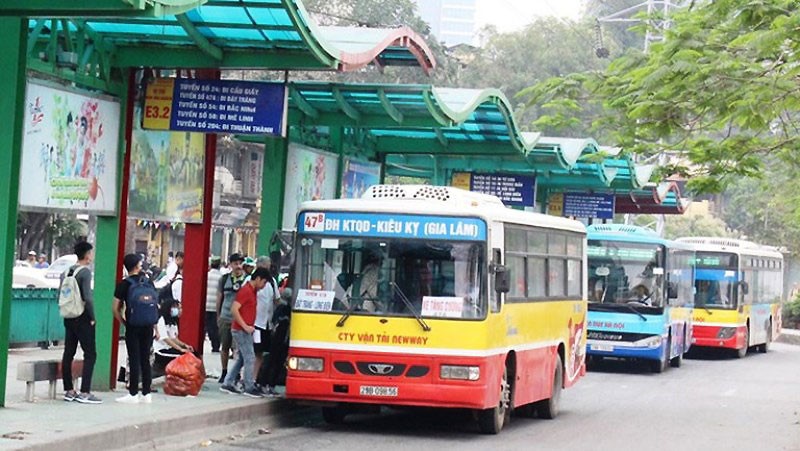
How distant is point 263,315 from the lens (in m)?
18.6

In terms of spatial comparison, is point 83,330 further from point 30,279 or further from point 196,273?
point 30,279

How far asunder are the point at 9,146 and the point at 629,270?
16.8 meters

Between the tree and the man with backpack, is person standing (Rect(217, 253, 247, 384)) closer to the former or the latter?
the man with backpack

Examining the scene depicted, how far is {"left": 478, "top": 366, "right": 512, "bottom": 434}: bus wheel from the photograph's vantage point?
1709cm

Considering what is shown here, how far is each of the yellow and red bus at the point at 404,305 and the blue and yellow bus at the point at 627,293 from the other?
1192cm

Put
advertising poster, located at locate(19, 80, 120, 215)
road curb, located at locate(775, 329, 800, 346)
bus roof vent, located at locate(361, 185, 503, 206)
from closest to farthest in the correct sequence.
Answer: advertising poster, located at locate(19, 80, 120, 215) → bus roof vent, located at locate(361, 185, 503, 206) → road curb, located at locate(775, 329, 800, 346)

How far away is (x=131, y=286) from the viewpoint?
1591 cm

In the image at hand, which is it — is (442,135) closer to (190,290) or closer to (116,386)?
(190,290)

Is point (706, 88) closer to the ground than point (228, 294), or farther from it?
farther from it

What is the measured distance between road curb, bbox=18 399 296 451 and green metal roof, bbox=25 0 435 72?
3.93 meters

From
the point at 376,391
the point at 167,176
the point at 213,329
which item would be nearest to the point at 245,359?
the point at 376,391

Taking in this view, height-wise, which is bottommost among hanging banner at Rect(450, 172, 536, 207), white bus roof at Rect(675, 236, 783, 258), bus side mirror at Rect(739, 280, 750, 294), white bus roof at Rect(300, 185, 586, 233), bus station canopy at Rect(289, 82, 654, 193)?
→ bus side mirror at Rect(739, 280, 750, 294)

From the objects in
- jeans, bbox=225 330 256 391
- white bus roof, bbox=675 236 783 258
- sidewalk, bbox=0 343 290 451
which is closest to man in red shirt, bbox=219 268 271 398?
jeans, bbox=225 330 256 391

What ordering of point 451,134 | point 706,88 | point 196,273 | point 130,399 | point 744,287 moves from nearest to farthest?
point 706,88, point 130,399, point 196,273, point 451,134, point 744,287
